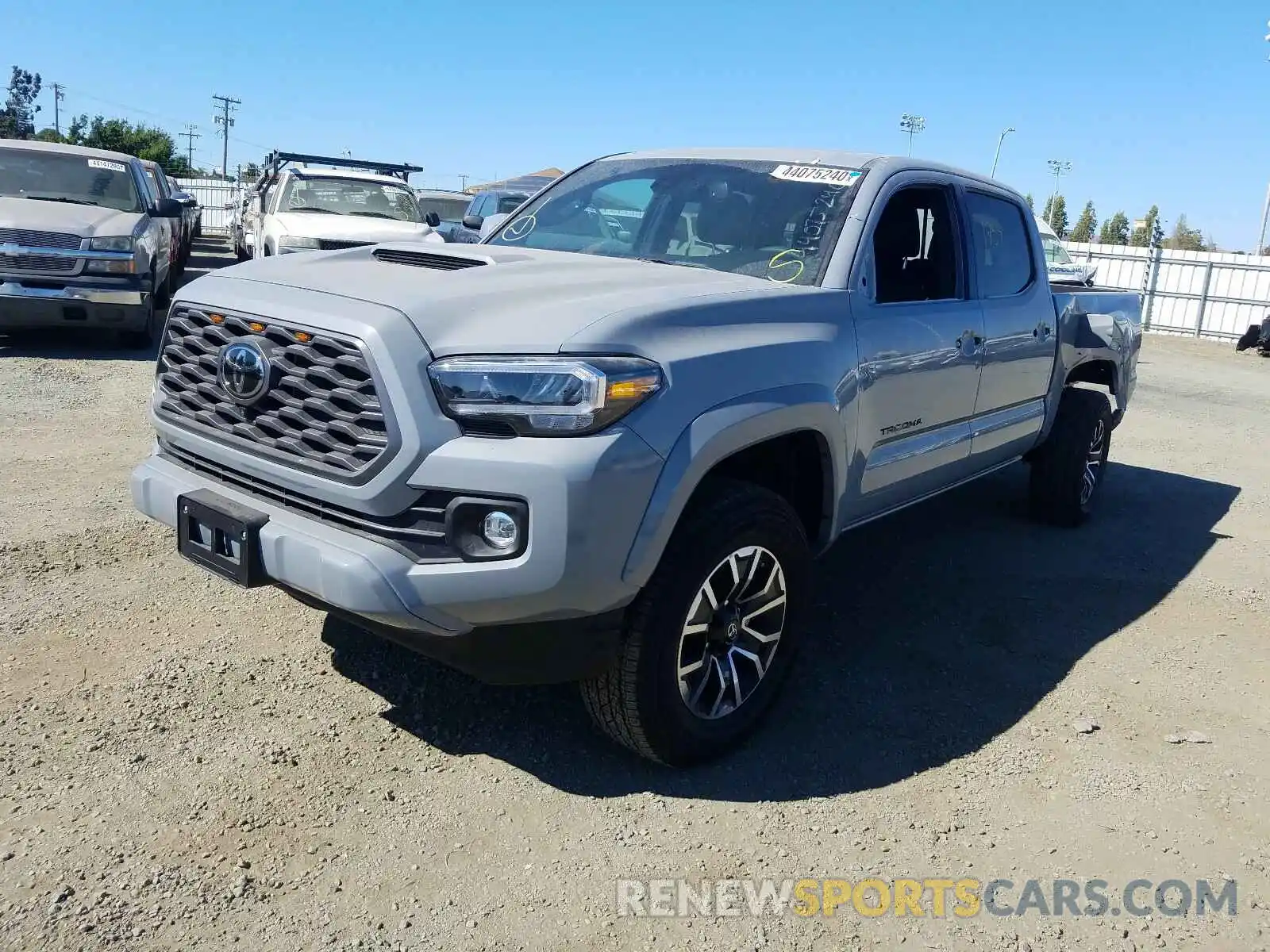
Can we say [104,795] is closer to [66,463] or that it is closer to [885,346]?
[885,346]

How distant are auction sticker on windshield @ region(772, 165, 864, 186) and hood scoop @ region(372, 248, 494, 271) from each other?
51.3 inches

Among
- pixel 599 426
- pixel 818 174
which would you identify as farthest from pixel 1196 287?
pixel 599 426

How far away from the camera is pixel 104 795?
2.84 m

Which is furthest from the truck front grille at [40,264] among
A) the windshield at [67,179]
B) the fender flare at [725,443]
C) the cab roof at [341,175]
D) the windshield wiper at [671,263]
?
the fender flare at [725,443]

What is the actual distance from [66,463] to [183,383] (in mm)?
3282

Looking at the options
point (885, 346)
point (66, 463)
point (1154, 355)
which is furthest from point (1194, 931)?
point (1154, 355)

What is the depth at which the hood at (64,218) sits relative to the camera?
8.95m

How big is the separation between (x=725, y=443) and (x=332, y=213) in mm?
10979

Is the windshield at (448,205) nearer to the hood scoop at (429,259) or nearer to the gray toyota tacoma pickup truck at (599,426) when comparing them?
the gray toyota tacoma pickup truck at (599,426)

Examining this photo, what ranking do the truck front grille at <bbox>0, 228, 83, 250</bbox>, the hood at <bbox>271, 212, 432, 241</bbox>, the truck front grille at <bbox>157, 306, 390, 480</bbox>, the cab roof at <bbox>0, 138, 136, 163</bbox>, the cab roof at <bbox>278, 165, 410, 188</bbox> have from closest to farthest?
the truck front grille at <bbox>157, 306, 390, 480</bbox> → the truck front grille at <bbox>0, 228, 83, 250</bbox> → the cab roof at <bbox>0, 138, 136, 163</bbox> → the hood at <bbox>271, 212, 432, 241</bbox> → the cab roof at <bbox>278, 165, 410, 188</bbox>

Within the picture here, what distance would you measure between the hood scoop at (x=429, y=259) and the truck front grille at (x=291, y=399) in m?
0.65

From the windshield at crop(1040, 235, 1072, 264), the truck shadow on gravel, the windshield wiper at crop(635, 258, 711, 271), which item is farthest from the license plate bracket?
the windshield at crop(1040, 235, 1072, 264)

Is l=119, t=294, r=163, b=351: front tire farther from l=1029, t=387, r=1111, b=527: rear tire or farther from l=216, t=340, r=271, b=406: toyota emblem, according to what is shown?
l=1029, t=387, r=1111, b=527: rear tire

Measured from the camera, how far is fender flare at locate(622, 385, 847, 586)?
2.71 meters
